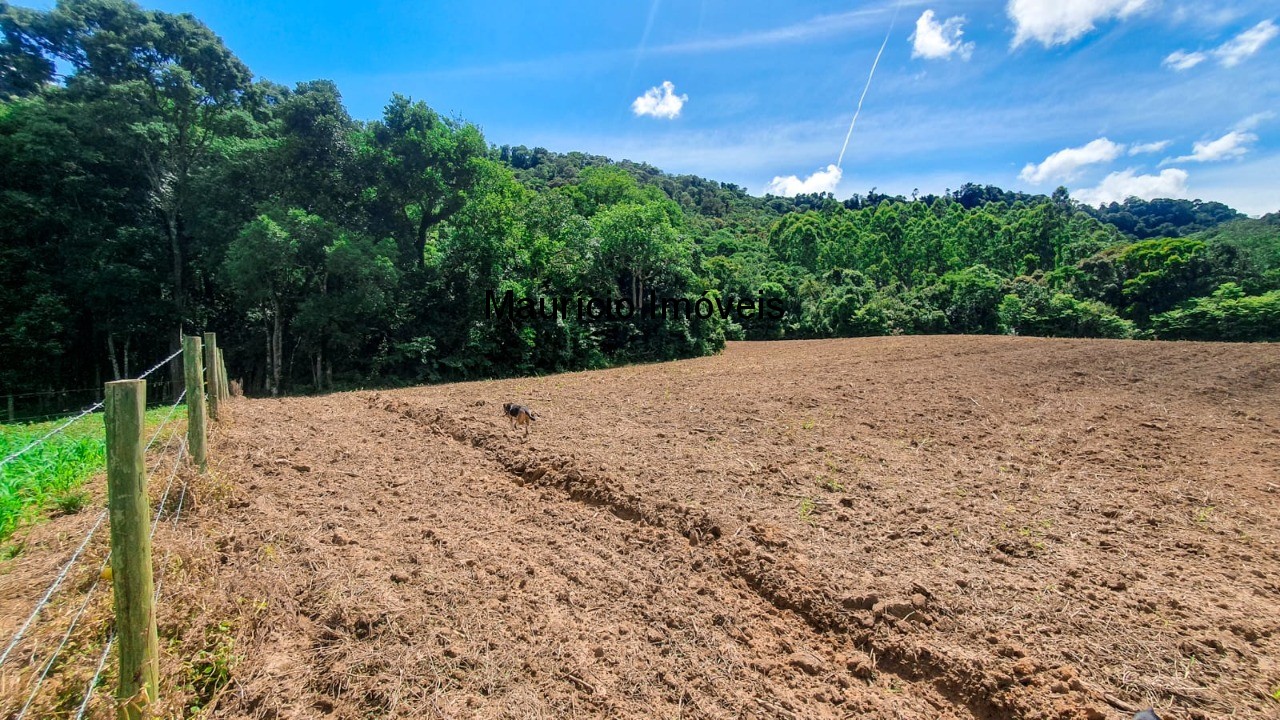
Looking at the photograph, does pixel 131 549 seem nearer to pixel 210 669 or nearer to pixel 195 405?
pixel 210 669

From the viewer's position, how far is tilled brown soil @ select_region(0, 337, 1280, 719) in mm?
2463

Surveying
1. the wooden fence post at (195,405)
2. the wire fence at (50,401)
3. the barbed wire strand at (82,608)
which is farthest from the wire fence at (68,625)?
the wire fence at (50,401)

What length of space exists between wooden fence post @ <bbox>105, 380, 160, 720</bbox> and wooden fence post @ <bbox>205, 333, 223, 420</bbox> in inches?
177

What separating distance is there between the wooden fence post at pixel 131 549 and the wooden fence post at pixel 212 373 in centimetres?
451

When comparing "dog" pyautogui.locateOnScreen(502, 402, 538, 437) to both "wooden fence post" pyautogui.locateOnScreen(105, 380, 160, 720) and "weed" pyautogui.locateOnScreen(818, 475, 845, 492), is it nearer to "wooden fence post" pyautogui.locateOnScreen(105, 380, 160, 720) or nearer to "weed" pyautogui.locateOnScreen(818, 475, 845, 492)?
"weed" pyautogui.locateOnScreen(818, 475, 845, 492)

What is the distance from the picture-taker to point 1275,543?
12.6 feet

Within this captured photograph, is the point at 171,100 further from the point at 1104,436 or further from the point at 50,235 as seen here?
the point at 1104,436

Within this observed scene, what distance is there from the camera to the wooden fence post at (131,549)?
176 cm

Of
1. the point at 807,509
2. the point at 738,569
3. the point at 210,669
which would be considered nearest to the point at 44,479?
the point at 210,669

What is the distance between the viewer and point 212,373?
5672 millimetres

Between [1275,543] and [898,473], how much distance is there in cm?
253

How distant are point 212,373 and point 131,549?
15.9 ft

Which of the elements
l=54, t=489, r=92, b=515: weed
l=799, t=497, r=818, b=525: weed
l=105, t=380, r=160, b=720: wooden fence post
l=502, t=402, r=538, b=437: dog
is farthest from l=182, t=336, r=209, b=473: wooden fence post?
l=799, t=497, r=818, b=525: weed

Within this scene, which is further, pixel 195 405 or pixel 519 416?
pixel 519 416
